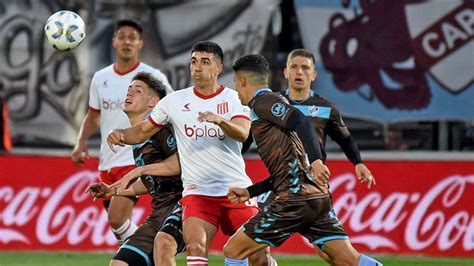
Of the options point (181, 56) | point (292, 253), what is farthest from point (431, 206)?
point (181, 56)

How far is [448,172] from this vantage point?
14.8m

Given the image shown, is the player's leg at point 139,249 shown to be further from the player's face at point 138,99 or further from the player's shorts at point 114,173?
the player's shorts at point 114,173

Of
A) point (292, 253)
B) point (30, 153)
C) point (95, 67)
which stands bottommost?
point (292, 253)

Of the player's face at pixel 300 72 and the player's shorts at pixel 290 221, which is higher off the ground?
the player's face at pixel 300 72

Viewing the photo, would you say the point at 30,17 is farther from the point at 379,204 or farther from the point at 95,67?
the point at 379,204

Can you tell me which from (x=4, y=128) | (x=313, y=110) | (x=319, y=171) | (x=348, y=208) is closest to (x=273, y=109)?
(x=319, y=171)

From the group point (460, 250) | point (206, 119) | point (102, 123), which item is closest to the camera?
point (206, 119)

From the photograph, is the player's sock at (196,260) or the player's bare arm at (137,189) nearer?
the player's sock at (196,260)

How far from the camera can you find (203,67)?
32.9 ft

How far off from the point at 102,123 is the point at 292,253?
10.7 feet

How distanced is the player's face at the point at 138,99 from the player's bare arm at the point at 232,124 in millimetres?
902

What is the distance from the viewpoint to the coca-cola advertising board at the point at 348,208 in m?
14.6

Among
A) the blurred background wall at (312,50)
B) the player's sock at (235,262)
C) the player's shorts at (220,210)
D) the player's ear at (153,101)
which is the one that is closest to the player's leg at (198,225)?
the player's shorts at (220,210)

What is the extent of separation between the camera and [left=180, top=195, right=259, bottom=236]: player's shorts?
388 inches
